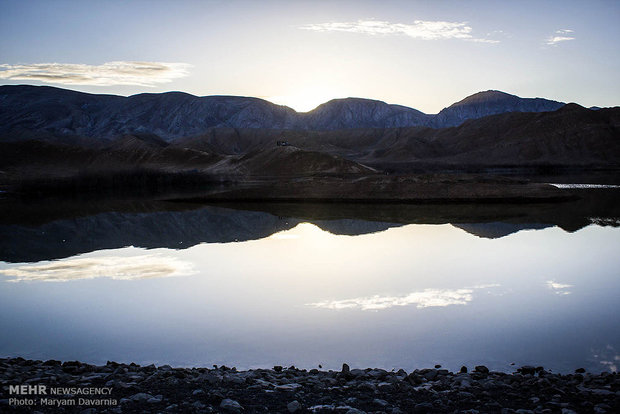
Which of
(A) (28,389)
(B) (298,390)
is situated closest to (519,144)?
(B) (298,390)

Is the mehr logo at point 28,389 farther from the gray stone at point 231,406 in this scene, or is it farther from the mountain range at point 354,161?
the mountain range at point 354,161

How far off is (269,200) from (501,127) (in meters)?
137

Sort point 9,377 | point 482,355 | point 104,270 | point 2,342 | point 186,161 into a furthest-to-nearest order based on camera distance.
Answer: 1. point 186,161
2. point 104,270
3. point 2,342
4. point 482,355
5. point 9,377

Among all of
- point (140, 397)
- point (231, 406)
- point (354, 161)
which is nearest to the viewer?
point (231, 406)

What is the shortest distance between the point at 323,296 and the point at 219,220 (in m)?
20.9

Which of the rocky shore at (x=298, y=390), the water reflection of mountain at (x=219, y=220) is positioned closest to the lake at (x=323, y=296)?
the water reflection of mountain at (x=219, y=220)

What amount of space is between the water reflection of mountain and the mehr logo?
48.9 feet

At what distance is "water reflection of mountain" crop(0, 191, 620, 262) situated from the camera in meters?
25.9

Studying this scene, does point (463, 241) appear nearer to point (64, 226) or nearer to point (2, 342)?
point (2, 342)

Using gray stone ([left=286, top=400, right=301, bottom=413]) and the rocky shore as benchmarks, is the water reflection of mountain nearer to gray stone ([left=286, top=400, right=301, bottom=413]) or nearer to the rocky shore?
the rocky shore

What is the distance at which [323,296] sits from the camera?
14.4 meters

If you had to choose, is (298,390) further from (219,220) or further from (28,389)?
(219,220)

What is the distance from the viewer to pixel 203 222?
33375mm

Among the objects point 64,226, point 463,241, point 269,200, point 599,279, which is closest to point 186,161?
point 269,200
